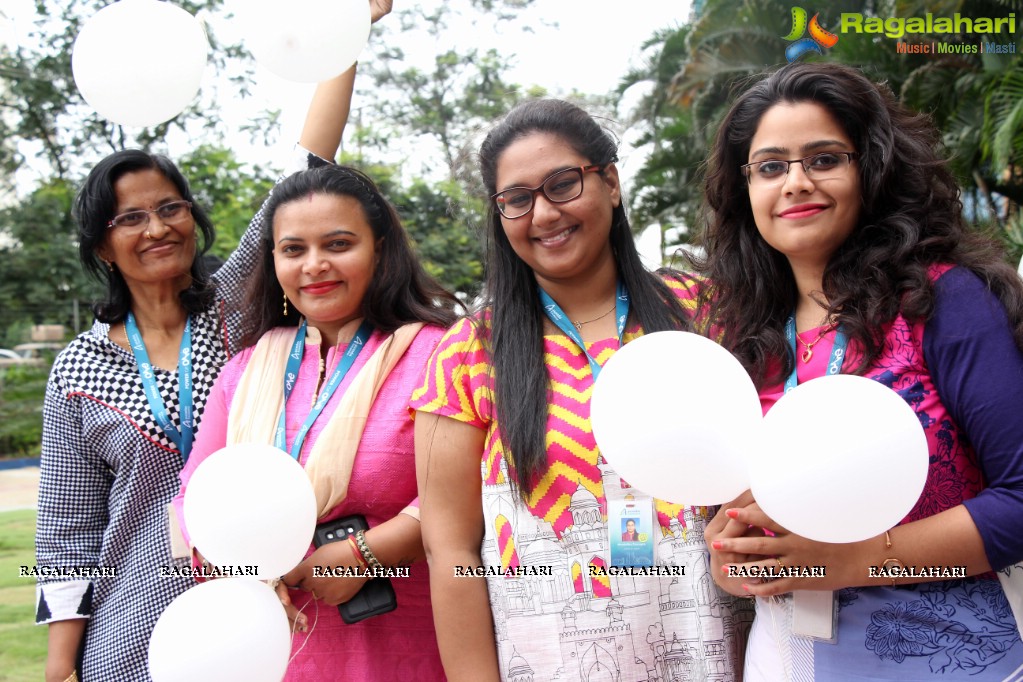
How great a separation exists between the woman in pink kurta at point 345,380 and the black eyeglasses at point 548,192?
0.58 m

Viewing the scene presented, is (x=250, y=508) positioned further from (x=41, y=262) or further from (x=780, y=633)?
(x=41, y=262)

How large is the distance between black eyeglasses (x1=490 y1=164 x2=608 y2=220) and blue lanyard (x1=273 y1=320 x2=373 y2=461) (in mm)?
699

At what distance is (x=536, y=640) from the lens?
1.99 meters

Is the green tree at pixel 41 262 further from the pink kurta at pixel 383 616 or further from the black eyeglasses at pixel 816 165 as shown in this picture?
the black eyeglasses at pixel 816 165

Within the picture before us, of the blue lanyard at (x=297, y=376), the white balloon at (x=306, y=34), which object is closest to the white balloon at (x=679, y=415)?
the blue lanyard at (x=297, y=376)

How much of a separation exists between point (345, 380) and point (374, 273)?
36 centimetres

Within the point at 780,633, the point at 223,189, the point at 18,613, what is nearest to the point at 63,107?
the point at 223,189

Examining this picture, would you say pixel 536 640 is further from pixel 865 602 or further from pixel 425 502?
pixel 865 602

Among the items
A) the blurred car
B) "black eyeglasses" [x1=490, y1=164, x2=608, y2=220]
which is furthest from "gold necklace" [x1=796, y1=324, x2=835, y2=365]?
the blurred car

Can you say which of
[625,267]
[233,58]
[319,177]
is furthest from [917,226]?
[233,58]

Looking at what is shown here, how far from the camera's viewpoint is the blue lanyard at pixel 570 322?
82.1 inches

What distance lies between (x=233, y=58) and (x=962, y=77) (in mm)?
9020

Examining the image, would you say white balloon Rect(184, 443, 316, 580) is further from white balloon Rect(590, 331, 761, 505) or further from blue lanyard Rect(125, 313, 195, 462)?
white balloon Rect(590, 331, 761, 505)

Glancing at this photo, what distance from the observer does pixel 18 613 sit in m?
6.75
